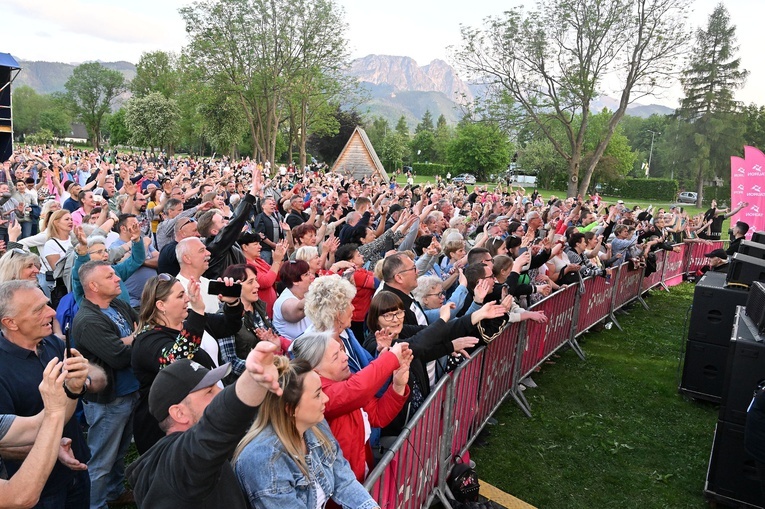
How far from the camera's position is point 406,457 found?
11.5ft

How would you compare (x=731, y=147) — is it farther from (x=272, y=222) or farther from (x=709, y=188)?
(x=272, y=222)

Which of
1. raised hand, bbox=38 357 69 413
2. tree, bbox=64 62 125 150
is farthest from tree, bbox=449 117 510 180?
raised hand, bbox=38 357 69 413

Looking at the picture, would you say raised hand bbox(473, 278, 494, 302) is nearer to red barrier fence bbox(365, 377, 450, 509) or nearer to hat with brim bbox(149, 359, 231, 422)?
red barrier fence bbox(365, 377, 450, 509)

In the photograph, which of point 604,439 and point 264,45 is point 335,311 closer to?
point 604,439

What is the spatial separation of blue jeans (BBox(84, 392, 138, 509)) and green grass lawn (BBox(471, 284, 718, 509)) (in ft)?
10.8

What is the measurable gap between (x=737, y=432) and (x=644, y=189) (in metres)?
63.8

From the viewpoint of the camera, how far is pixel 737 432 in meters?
4.86

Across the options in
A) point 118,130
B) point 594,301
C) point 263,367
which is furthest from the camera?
point 118,130

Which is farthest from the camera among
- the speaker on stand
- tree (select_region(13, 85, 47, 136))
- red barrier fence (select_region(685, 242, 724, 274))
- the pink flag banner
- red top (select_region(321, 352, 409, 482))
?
tree (select_region(13, 85, 47, 136))

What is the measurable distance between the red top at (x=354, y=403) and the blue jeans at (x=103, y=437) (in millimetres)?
1857

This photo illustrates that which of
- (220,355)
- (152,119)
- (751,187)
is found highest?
(152,119)

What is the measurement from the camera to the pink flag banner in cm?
1372

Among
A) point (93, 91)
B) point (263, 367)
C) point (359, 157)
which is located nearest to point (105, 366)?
point (263, 367)

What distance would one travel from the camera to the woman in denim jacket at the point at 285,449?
7.36 ft
